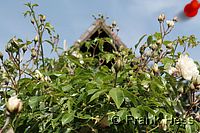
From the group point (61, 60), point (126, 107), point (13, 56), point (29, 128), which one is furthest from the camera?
point (61, 60)

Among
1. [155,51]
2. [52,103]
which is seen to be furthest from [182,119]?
[155,51]

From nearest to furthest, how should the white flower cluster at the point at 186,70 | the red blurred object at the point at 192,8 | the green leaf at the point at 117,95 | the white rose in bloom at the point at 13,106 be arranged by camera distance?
the white rose in bloom at the point at 13,106 → the green leaf at the point at 117,95 → the white flower cluster at the point at 186,70 → the red blurred object at the point at 192,8

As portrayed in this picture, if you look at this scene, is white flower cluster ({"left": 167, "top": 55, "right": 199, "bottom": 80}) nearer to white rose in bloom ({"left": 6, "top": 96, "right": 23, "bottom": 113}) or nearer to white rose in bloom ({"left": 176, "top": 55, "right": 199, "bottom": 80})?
white rose in bloom ({"left": 176, "top": 55, "right": 199, "bottom": 80})

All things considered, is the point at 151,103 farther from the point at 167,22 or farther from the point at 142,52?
the point at 167,22

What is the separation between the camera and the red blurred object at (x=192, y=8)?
8.09ft

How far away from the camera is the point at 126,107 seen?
5.68 feet

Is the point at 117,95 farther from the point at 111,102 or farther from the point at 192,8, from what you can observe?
the point at 192,8

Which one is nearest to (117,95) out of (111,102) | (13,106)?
(111,102)

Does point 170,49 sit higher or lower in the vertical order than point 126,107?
higher

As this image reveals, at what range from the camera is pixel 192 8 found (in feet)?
8.13

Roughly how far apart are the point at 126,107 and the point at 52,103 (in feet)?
1.20

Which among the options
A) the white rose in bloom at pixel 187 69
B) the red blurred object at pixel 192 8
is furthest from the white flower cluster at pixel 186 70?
the red blurred object at pixel 192 8

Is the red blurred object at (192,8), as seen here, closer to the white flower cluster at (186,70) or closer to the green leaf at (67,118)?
the white flower cluster at (186,70)

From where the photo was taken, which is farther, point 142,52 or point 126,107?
point 142,52
